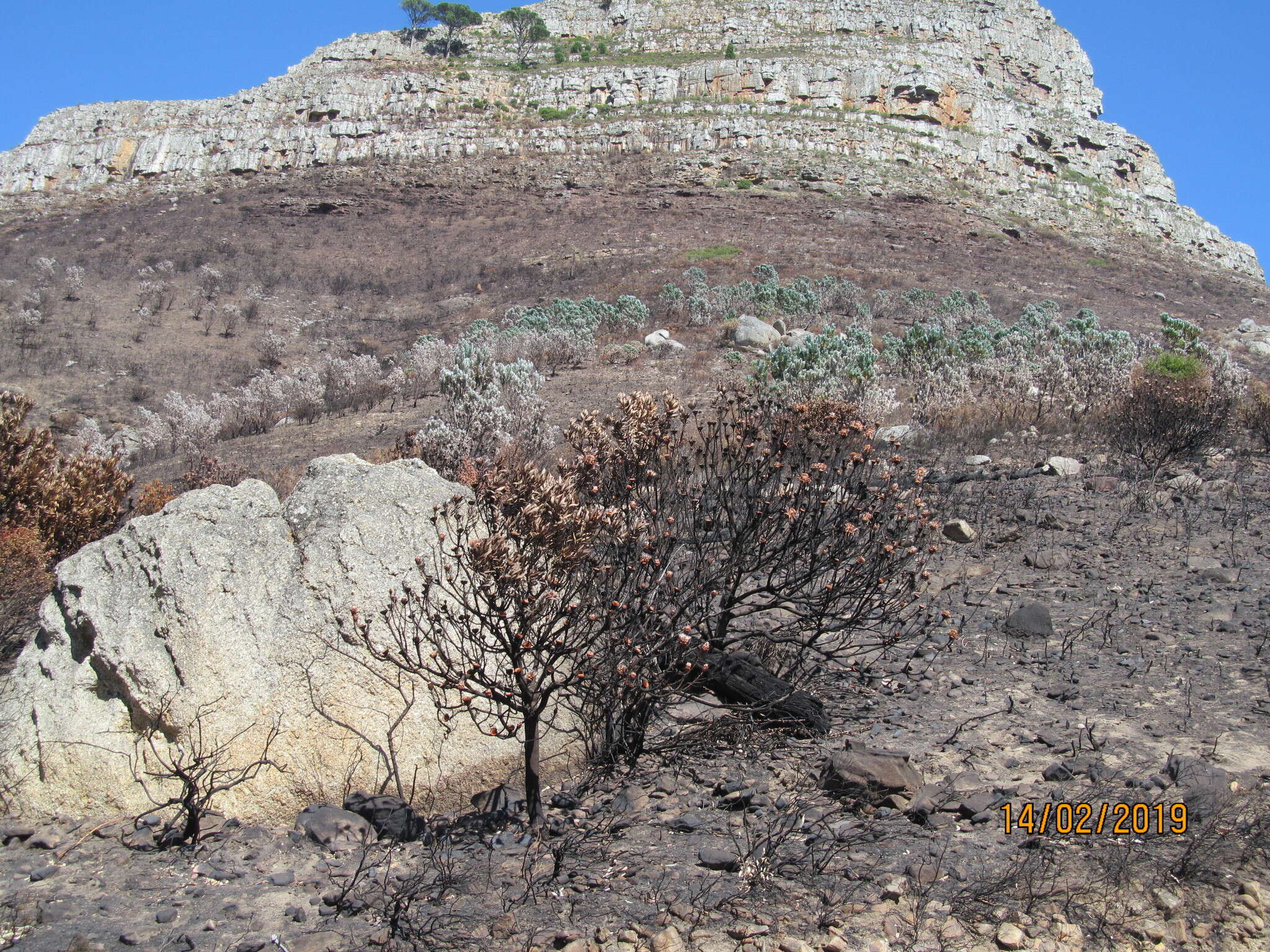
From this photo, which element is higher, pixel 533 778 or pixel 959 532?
pixel 959 532

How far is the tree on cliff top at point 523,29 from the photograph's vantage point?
52094mm

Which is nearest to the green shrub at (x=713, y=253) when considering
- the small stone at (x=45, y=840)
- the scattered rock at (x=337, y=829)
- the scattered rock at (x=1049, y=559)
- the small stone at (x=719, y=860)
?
the scattered rock at (x=1049, y=559)

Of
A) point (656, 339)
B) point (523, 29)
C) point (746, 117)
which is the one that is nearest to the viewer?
point (656, 339)

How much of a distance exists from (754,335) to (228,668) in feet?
40.4

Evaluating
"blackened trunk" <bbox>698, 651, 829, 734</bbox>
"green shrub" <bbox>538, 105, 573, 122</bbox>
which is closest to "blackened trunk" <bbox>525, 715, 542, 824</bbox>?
"blackened trunk" <bbox>698, 651, 829, 734</bbox>

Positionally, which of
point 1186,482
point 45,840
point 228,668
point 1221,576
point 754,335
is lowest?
point 45,840

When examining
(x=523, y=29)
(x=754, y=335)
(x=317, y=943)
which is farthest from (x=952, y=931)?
(x=523, y=29)

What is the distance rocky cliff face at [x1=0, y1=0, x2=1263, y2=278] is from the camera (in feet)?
136

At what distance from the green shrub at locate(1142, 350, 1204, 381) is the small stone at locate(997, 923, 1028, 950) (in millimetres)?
7750

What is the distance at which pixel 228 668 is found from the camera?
3510 millimetres

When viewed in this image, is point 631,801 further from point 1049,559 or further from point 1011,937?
point 1049,559

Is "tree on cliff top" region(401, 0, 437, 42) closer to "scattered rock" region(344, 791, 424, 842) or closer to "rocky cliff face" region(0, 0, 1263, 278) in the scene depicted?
"rocky cliff face" region(0, 0, 1263, 278)

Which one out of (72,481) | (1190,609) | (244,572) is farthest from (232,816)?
(1190,609)

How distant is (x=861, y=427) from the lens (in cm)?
435
